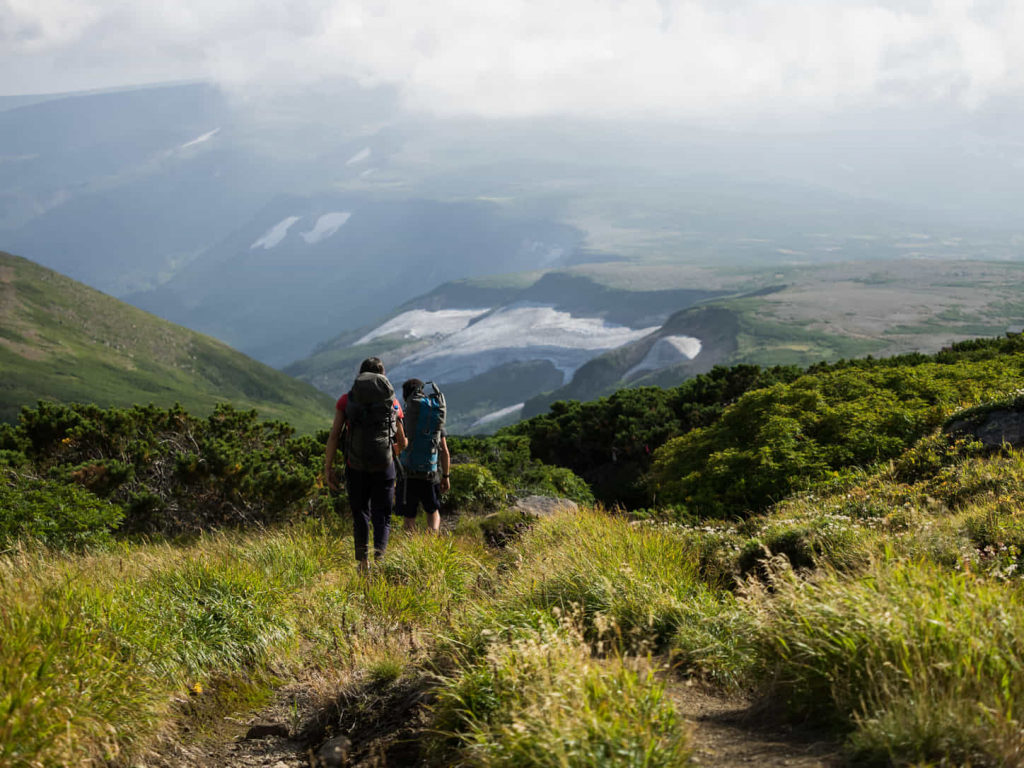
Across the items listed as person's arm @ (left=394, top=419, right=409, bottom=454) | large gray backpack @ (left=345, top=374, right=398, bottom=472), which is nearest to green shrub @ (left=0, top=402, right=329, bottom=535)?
person's arm @ (left=394, top=419, right=409, bottom=454)

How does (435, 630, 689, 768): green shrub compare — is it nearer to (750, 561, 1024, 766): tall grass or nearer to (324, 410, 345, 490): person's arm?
(750, 561, 1024, 766): tall grass

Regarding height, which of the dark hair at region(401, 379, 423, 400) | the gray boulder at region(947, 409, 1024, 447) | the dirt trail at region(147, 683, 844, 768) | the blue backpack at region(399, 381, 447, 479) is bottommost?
the dirt trail at region(147, 683, 844, 768)

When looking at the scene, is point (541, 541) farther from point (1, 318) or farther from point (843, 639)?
point (1, 318)

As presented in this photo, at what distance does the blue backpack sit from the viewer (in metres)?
7.98

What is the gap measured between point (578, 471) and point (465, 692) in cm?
1676

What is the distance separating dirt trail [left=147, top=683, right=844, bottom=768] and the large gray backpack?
2544mm

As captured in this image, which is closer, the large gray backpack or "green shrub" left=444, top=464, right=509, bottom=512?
the large gray backpack

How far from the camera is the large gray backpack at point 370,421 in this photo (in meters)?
6.80

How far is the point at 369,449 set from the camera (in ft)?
22.5

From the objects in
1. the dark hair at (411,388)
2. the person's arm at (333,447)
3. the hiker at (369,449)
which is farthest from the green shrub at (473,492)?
the person's arm at (333,447)

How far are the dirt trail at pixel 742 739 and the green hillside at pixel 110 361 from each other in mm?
137716

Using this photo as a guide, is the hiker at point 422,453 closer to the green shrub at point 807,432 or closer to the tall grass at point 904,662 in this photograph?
the green shrub at point 807,432

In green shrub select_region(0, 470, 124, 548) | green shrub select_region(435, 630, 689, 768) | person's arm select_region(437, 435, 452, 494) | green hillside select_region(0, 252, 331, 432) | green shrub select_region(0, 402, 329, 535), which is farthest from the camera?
green hillside select_region(0, 252, 331, 432)

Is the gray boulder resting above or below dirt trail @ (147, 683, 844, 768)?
above
